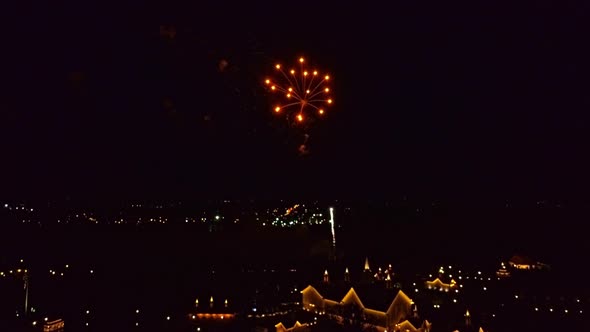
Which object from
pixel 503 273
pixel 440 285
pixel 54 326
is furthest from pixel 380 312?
pixel 503 273

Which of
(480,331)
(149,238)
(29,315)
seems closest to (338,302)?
(480,331)

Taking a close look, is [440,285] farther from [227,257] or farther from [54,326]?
[54,326]

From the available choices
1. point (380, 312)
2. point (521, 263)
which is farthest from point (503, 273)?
point (380, 312)

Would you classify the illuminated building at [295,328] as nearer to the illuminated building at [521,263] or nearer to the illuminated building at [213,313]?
the illuminated building at [213,313]

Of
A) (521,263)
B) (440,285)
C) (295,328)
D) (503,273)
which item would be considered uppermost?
(521,263)

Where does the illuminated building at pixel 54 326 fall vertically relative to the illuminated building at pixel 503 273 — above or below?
below

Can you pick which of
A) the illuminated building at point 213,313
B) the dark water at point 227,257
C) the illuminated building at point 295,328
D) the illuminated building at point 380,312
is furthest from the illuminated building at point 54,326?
the illuminated building at point 380,312

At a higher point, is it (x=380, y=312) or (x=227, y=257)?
(x=227, y=257)

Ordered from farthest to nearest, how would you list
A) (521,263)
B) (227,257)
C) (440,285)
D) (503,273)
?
(227,257) < (521,263) < (503,273) < (440,285)

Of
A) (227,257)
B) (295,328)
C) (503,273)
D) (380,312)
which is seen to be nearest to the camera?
(295,328)

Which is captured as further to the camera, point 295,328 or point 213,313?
point 213,313

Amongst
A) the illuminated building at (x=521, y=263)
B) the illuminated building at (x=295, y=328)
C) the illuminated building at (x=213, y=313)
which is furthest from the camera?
the illuminated building at (x=521, y=263)

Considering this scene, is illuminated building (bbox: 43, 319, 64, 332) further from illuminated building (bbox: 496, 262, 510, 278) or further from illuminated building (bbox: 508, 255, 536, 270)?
illuminated building (bbox: 508, 255, 536, 270)

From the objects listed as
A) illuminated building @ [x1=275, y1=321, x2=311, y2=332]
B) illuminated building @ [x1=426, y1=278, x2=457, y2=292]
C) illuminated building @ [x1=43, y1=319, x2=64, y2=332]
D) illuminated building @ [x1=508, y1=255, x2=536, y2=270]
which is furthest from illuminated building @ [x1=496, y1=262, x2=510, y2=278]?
illuminated building @ [x1=43, y1=319, x2=64, y2=332]
